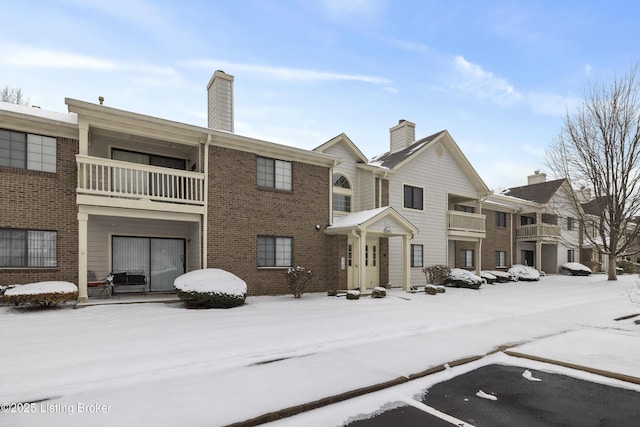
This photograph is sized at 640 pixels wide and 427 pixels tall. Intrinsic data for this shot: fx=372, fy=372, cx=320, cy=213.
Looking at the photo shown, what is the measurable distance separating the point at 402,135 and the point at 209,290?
55.4 feet

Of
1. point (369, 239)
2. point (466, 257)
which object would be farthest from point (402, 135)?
point (466, 257)

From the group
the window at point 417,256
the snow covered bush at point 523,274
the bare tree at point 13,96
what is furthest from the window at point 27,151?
the snow covered bush at point 523,274

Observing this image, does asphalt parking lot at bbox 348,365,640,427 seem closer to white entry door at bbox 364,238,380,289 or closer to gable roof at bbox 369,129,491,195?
white entry door at bbox 364,238,380,289

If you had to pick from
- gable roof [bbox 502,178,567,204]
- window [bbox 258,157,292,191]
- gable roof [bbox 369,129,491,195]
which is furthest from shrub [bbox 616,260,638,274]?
window [bbox 258,157,292,191]

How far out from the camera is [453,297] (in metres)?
15.5

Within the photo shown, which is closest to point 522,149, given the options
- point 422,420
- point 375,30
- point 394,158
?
point 394,158

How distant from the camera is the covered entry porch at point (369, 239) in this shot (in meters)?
15.6

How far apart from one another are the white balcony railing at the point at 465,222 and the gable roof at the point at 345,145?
7004mm

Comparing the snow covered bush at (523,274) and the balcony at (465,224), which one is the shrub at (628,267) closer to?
the snow covered bush at (523,274)

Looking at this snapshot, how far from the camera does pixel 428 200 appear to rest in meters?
21.4

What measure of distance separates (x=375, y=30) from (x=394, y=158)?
9009 mm

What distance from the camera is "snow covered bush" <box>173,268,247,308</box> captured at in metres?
11.5

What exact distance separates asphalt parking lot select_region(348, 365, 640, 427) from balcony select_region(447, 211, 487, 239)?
16896 millimetres

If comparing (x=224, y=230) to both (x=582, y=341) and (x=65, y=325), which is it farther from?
(x=582, y=341)
